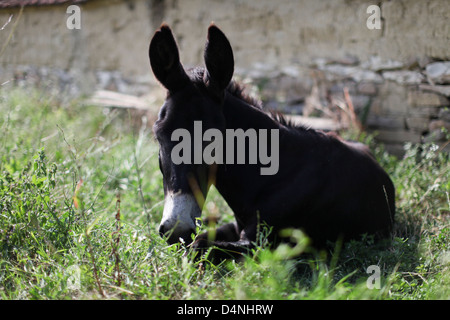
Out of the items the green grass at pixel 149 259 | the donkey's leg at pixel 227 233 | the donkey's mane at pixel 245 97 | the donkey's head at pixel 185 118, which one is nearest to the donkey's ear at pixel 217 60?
the donkey's head at pixel 185 118

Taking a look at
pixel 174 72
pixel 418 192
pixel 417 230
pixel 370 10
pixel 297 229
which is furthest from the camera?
pixel 370 10

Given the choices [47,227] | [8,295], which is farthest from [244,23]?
[8,295]

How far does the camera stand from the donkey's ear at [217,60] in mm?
2701

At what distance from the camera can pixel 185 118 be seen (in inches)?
105

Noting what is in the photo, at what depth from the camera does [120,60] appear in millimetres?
9023

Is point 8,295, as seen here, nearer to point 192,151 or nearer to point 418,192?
point 192,151

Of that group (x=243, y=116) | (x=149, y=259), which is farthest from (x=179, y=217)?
(x=243, y=116)

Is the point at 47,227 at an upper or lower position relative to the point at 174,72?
lower

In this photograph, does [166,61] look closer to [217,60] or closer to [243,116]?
[217,60]

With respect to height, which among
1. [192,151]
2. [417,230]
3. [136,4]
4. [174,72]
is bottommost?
[417,230]

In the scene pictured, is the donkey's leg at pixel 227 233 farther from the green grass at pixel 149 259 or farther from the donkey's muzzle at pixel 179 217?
the donkey's muzzle at pixel 179 217

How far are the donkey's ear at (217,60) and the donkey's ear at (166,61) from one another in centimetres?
17

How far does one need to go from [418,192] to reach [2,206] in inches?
141

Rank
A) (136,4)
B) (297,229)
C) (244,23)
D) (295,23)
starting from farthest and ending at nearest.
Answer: (136,4)
(244,23)
(295,23)
(297,229)
